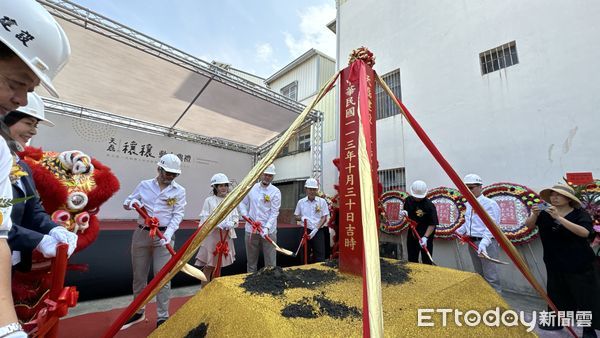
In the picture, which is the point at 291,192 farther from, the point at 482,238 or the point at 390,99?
the point at 482,238

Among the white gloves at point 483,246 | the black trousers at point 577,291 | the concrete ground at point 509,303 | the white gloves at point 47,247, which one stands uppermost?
the white gloves at point 47,247

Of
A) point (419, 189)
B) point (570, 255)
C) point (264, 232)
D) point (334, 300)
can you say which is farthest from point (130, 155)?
point (570, 255)

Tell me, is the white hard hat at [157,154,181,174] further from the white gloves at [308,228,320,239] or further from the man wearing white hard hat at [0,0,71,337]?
the white gloves at [308,228,320,239]

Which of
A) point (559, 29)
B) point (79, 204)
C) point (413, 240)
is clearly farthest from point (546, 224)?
point (79, 204)

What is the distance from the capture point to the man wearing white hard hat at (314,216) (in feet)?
15.2

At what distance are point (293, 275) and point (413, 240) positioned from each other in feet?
8.44

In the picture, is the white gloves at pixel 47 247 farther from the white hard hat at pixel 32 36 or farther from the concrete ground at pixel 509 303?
the concrete ground at pixel 509 303

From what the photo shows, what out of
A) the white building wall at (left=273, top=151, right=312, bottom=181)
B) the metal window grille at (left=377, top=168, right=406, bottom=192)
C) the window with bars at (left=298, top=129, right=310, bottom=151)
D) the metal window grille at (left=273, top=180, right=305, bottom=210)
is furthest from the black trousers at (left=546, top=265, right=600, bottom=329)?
the window with bars at (left=298, top=129, right=310, bottom=151)

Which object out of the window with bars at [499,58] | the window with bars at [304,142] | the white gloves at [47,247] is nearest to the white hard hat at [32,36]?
the white gloves at [47,247]

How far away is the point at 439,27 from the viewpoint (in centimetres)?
504

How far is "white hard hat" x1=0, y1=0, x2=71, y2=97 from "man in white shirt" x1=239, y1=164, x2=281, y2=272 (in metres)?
2.93

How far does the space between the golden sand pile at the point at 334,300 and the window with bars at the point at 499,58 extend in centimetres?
388

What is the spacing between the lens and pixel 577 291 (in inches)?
87.7

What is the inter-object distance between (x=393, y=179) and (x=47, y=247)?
526 cm
